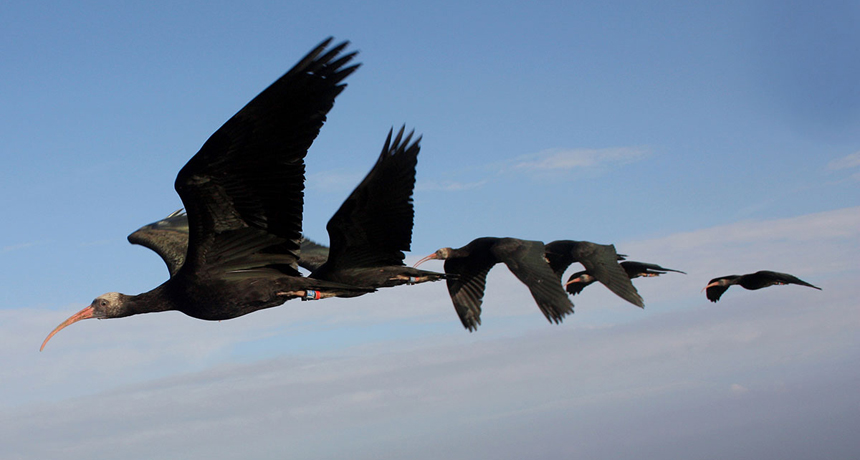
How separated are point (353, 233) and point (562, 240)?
173 inches

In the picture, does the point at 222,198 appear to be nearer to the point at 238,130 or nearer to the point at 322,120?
the point at 238,130

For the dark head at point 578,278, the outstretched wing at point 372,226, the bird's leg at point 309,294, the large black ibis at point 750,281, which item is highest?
the outstretched wing at point 372,226

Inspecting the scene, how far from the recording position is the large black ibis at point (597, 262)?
47.4ft

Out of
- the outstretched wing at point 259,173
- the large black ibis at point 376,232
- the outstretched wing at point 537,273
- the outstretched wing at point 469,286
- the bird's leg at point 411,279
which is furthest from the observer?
the outstretched wing at point 469,286

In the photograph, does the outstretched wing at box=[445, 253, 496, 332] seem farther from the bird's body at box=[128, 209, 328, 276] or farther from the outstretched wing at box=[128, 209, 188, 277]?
the outstretched wing at box=[128, 209, 188, 277]

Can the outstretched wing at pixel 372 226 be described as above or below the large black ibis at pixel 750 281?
above

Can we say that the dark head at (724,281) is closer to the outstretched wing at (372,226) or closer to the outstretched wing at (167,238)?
the outstretched wing at (372,226)

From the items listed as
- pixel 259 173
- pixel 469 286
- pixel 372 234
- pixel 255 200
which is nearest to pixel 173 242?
pixel 372 234

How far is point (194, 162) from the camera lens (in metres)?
9.38

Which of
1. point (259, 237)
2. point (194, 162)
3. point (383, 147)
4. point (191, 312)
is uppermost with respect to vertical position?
point (383, 147)

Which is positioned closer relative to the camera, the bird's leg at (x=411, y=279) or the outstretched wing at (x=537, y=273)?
the bird's leg at (x=411, y=279)

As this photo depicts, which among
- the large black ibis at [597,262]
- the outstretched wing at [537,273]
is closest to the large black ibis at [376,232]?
the outstretched wing at [537,273]

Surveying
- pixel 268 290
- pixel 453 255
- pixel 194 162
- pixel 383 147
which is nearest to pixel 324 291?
pixel 268 290

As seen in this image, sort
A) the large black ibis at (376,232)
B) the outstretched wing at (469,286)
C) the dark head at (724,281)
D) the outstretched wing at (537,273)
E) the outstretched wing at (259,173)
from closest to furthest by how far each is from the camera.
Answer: the outstretched wing at (259,173) → the large black ibis at (376,232) → the outstretched wing at (537,273) → the outstretched wing at (469,286) → the dark head at (724,281)
